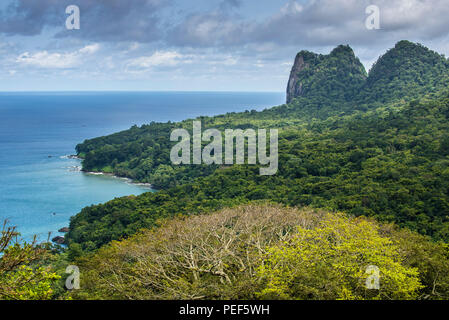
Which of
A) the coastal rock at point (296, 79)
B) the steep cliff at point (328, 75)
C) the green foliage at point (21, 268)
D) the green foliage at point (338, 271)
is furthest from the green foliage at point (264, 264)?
the coastal rock at point (296, 79)

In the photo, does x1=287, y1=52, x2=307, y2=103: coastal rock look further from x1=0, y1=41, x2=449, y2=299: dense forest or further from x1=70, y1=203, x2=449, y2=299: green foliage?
x1=70, y1=203, x2=449, y2=299: green foliage

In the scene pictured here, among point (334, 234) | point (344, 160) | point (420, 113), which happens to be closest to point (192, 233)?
point (334, 234)

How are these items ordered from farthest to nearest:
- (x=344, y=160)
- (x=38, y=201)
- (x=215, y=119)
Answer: (x=215, y=119) < (x=38, y=201) < (x=344, y=160)

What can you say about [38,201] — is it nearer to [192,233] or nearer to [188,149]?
[188,149]

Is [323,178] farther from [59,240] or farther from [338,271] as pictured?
[338,271]

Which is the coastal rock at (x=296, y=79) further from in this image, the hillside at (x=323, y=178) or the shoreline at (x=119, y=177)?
the shoreline at (x=119, y=177)
